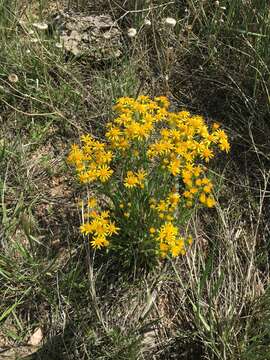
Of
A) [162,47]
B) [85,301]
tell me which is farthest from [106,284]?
[162,47]

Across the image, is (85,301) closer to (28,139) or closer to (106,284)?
(106,284)

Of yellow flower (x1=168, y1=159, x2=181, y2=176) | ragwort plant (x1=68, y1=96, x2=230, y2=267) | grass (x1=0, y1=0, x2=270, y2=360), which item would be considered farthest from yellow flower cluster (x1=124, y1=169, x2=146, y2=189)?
grass (x1=0, y1=0, x2=270, y2=360)

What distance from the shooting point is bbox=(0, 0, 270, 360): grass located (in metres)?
1.92

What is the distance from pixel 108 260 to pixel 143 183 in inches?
20.0

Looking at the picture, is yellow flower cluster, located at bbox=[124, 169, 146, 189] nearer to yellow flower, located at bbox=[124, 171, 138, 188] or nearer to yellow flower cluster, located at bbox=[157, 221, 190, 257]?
yellow flower, located at bbox=[124, 171, 138, 188]

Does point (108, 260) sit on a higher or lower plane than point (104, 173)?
lower

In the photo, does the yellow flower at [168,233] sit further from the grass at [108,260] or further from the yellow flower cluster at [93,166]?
the yellow flower cluster at [93,166]

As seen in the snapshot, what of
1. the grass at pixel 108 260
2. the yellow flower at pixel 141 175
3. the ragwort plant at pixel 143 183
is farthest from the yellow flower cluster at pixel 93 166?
the grass at pixel 108 260

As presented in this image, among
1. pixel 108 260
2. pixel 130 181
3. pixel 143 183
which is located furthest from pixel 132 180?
pixel 108 260

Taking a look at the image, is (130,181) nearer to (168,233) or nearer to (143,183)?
(143,183)

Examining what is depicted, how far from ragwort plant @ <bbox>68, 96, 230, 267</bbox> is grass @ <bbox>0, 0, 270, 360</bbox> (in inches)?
8.4

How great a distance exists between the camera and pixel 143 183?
6.10 feet

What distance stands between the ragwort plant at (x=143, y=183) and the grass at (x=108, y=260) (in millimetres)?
213

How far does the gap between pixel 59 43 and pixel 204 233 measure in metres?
1.73
